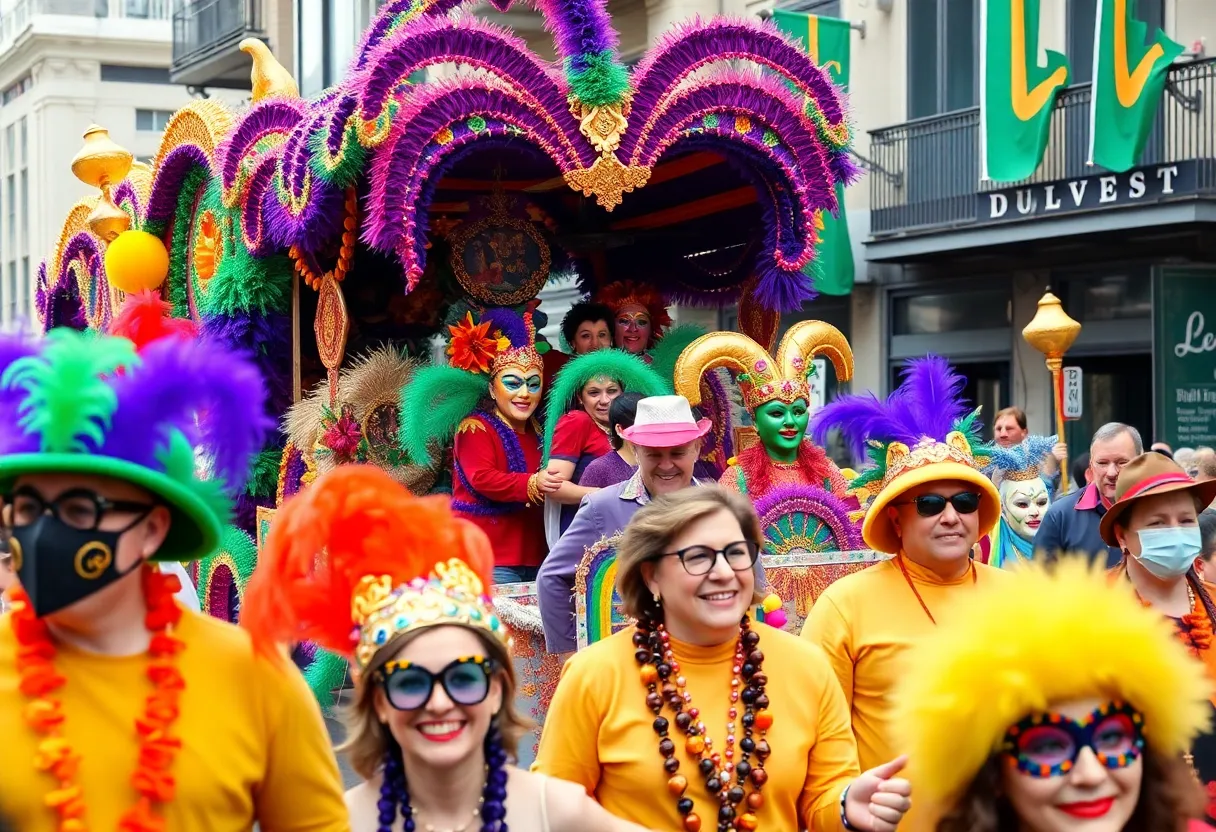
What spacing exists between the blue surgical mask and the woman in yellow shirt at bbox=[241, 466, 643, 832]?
1.87 metres

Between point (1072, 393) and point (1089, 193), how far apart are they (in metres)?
3.57

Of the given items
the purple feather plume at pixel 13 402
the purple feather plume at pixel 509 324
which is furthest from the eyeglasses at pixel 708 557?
the purple feather plume at pixel 509 324

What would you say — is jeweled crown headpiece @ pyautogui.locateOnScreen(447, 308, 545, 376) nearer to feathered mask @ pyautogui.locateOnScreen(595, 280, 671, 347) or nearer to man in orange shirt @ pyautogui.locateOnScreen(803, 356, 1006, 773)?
feathered mask @ pyautogui.locateOnScreen(595, 280, 671, 347)

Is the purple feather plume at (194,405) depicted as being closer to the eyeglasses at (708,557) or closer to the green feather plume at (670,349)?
the eyeglasses at (708,557)

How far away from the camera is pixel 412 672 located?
2848 mm

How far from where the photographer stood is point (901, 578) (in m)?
4.32

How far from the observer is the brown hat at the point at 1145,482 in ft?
14.1

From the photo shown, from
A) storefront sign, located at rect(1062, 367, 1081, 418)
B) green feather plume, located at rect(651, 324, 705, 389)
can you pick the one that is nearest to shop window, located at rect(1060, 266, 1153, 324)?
storefront sign, located at rect(1062, 367, 1081, 418)

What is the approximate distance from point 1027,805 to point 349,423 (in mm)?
6211

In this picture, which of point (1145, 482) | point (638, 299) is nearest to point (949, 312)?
point (638, 299)

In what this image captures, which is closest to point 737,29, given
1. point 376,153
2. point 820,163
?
point 820,163

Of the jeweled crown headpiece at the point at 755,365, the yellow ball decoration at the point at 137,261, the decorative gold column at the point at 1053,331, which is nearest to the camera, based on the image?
the jeweled crown headpiece at the point at 755,365

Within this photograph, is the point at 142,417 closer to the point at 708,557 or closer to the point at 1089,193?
the point at 708,557

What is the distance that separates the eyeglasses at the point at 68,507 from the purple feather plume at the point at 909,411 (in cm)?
294
